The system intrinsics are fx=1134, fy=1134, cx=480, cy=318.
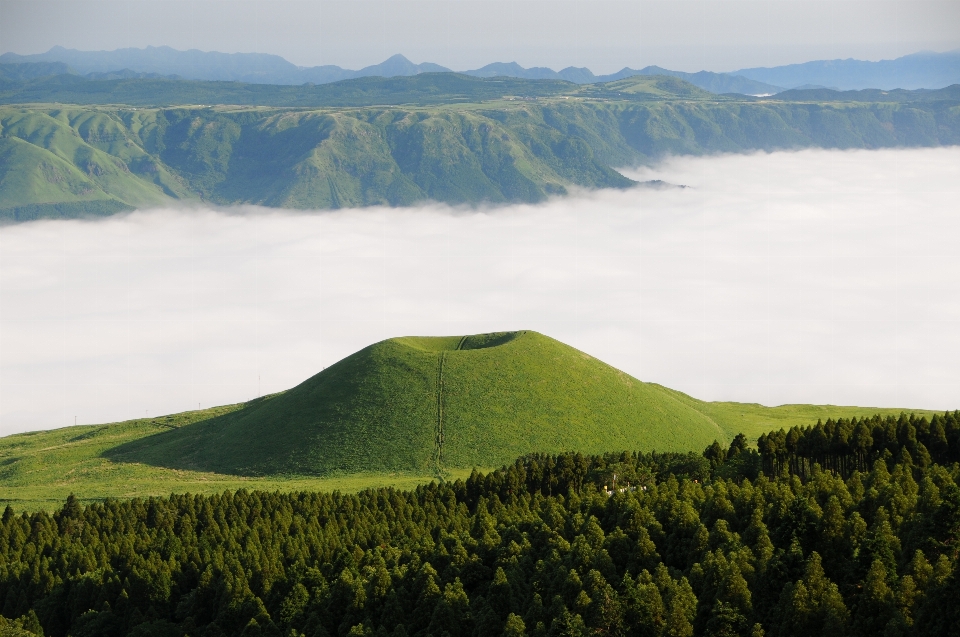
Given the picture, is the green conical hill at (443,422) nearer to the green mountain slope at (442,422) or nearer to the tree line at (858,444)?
the green mountain slope at (442,422)

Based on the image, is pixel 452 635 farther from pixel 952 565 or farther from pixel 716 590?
pixel 952 565

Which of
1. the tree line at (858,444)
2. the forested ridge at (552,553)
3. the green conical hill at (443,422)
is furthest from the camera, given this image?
the green conical hill at (443,422)

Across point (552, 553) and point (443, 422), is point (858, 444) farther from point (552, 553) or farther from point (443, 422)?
point (443, 422)

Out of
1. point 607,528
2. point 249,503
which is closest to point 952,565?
point 607,528

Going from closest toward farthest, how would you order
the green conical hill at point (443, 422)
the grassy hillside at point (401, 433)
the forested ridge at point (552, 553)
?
the forested ridge at point (552, 553) → the grassy hillside at point (401, 433) → the green conical hill at point (443, 422)

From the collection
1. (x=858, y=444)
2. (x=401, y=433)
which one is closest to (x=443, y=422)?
(x=401, y=433)

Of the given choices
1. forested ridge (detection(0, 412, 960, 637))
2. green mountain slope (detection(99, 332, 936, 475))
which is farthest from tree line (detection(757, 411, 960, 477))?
green mountain slope (detection(99, 332, 936, 475))

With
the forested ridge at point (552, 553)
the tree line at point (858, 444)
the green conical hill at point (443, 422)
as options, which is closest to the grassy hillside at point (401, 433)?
the green conical hill at point (443, 422)
